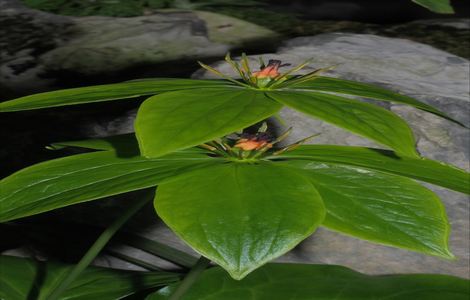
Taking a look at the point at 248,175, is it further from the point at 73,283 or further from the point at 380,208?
the point at 73,283

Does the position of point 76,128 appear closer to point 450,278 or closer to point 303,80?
point 450,278

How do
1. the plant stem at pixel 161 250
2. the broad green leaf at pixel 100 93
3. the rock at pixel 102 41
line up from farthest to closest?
the rock at pixel 102 41 < the plant stem at pixel 161 250 < the broad green leaf at pixel 100 93

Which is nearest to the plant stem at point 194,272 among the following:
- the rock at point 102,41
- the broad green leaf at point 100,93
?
the broad green leaf at point 100,93

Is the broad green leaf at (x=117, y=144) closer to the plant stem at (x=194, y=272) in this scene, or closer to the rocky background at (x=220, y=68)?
the plant stem at (x=194, y=272)

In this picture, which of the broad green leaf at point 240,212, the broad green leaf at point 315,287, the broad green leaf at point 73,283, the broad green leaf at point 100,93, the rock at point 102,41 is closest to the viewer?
the broad green leaf at point 240,212

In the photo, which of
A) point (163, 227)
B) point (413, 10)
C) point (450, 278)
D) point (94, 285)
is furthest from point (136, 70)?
point (413, 10)

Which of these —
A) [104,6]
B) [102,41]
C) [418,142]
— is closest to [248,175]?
[418,142]
